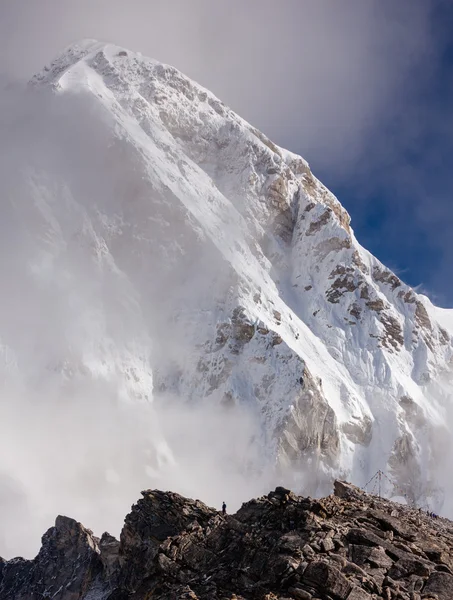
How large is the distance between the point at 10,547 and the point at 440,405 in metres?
118

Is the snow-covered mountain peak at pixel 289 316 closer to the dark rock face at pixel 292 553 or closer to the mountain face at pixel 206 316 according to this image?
the mountain face at pixel 206 316

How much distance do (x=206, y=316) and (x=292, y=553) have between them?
136385 millimetres

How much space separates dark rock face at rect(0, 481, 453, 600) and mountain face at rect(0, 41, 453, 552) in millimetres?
100335

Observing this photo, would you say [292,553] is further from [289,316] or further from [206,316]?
[289,316]

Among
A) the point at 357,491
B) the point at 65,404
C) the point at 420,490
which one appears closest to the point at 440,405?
the point at 420,490

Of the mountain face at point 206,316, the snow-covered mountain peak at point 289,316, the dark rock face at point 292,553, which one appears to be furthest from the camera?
A: the snow-covered mountain peak at point 289,316

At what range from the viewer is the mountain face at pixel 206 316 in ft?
468

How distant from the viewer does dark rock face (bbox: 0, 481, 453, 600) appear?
809 inches

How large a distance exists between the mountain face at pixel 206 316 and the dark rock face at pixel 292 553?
329 feet

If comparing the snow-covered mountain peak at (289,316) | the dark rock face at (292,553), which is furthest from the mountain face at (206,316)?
the dark rock face at (292,553)

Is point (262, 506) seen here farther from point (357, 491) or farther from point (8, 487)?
point (8, 487)

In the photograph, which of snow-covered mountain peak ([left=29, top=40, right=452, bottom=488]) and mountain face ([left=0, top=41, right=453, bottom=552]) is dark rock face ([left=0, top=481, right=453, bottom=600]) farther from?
snow-covered mountain peak ([left=29, top=40, right=452, bottom=488])

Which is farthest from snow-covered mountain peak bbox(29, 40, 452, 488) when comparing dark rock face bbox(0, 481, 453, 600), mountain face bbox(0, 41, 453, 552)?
dark rock face bbox(0, 481, 453, 600)

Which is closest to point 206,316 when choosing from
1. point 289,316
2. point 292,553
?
point 289,316
